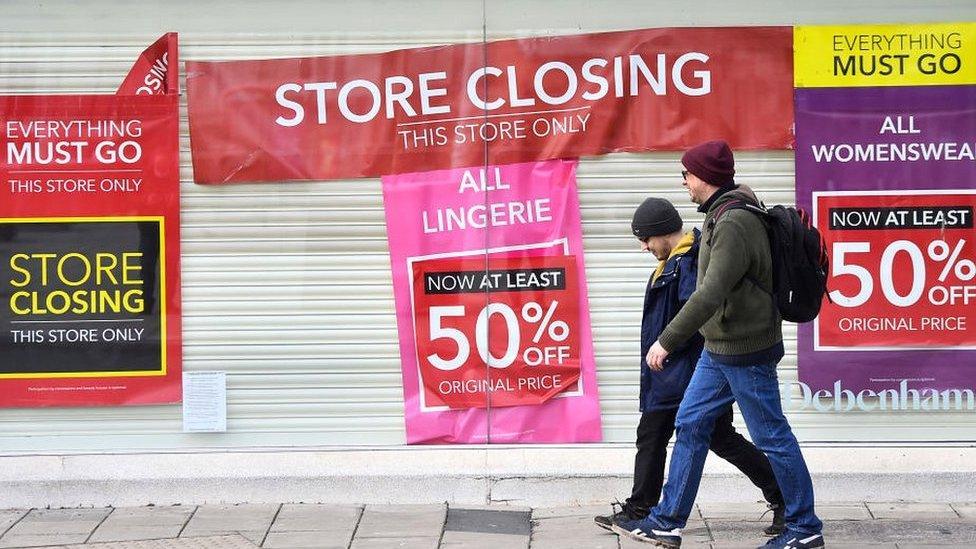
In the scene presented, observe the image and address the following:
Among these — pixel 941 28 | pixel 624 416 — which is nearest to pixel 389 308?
pixel 624 416

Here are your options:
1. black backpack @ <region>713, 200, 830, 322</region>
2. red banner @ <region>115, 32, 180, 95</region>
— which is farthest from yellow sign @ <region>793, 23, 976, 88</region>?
red banner @ <region>115, 32, 180, 95</region>

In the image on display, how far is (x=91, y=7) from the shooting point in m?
7.03

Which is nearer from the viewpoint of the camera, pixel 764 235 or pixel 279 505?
pixel 764 235

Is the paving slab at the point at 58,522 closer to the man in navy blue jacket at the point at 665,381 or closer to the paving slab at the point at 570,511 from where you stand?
the paving slab at the point at 570,511

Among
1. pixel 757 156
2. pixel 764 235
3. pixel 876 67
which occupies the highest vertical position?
pixel 876 67

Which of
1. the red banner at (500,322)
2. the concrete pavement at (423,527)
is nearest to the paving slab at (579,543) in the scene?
the concrete pavement at (423,527)

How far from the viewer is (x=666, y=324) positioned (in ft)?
19.9

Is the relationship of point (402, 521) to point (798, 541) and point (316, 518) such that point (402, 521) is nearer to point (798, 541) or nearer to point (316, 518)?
point (316, 518)

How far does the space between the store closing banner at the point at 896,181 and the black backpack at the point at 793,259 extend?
4.80ft

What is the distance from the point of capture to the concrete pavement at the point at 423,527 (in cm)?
621

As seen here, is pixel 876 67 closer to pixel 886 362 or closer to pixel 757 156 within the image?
pixel 757 156

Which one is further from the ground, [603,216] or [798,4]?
[798,4]

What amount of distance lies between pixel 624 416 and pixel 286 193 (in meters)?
2.18

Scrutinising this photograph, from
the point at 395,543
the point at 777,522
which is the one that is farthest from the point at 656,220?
the point at 395,543
